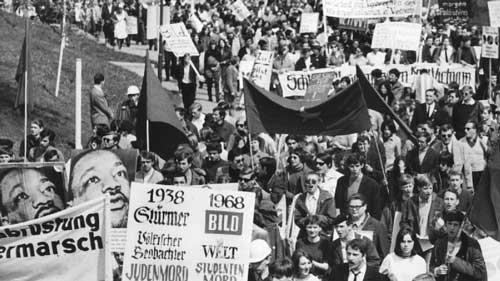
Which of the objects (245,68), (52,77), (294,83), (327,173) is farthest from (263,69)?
(327,173)

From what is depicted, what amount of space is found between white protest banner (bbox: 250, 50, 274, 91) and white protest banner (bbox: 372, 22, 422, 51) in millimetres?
2273

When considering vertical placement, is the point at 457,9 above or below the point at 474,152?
above

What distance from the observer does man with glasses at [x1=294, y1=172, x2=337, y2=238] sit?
13656 mm

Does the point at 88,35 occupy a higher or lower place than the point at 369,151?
lower

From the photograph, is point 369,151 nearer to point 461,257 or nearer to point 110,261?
point 461,257

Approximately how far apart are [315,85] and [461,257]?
8909 millimetres

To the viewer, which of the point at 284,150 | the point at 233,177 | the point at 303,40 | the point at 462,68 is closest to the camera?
the point at 233,177

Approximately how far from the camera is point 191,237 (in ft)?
37.8

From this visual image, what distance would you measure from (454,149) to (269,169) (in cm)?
235

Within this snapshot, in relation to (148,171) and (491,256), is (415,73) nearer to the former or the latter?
(148,171)

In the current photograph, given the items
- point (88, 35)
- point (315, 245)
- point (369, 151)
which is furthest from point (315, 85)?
point (88, 35)

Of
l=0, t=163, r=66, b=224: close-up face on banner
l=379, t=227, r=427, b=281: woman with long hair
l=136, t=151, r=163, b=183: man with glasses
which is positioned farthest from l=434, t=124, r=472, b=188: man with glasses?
l=0, t=163, r=66, b=224: close-up face on banner

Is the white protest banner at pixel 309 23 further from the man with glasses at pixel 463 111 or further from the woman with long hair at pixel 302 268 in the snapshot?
the woman with long hair at pixel 302 268

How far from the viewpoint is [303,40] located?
28750mm
